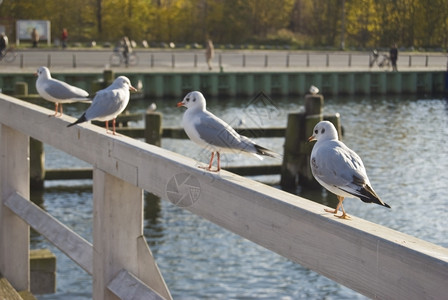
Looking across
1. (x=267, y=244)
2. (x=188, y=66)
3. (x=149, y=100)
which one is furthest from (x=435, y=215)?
(x=188, y=66)

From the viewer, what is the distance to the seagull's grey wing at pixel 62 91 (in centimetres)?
727

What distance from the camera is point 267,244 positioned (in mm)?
3092

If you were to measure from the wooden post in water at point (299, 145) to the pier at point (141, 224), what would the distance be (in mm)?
11359

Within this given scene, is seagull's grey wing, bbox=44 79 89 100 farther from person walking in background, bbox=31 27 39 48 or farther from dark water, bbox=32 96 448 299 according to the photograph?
person walking in background, bbox=31 27 39 48

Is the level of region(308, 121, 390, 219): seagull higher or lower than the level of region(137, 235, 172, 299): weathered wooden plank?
higher

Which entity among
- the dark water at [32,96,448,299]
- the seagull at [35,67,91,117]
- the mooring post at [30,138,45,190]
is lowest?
the dark water at [32,96,448,299]

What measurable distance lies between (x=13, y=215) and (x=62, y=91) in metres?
1.29

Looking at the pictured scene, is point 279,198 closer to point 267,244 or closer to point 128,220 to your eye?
point 267,244

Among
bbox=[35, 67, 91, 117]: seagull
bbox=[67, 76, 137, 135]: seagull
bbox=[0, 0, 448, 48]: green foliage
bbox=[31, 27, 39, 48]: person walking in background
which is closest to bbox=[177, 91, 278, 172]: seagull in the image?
bbox=[67, 76, 137, 135]: seagull

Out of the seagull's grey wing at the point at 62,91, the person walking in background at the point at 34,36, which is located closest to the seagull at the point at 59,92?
the seagull's grey wing at the point at 62,91

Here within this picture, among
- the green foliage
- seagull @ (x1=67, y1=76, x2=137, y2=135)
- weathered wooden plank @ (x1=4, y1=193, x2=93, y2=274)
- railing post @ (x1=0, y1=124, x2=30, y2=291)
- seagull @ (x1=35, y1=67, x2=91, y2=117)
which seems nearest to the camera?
weathered wooden plank @ (x1=4, y1=193, x2=93, y2=274)

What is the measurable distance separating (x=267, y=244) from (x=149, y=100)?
114 ft

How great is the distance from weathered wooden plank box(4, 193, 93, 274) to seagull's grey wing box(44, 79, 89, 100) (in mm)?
1151

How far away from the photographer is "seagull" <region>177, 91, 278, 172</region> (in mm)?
4082
